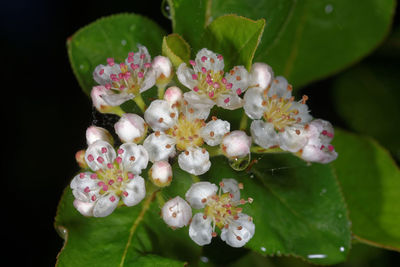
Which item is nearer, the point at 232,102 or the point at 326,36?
the point at 232,102

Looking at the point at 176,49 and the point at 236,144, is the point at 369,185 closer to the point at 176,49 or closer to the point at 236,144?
the point at 236,144

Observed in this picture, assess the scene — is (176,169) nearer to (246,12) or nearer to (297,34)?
(246,12)

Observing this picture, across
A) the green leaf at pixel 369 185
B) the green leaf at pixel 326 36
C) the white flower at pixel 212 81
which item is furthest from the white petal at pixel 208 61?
the green leaf at pixel 369 185

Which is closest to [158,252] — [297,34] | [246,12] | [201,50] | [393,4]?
[201,50]

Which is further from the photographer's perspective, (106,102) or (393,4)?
(393,4)

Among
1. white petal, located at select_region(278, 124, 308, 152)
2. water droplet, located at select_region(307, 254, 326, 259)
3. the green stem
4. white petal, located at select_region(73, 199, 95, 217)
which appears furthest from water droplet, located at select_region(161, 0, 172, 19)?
water droplet, located at select_region(307, 254, 326, 259)

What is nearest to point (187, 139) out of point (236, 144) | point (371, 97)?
point (236, 144)
